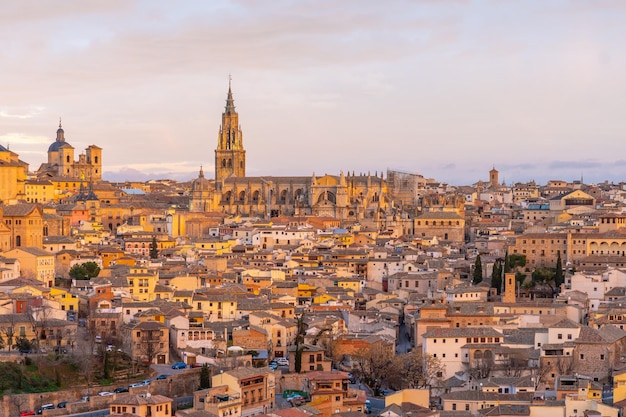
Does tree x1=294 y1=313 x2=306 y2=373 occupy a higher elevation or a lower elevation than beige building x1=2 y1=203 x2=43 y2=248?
lower

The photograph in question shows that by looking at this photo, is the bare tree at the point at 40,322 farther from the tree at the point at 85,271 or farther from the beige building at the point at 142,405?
the tree at the point at 85,271

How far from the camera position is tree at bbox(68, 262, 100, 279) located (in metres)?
46.5

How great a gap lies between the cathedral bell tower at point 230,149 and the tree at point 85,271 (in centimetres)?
4073

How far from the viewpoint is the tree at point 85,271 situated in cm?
4650

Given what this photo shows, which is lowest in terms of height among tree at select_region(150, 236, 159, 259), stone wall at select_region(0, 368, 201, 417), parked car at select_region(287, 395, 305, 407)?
parked car at select_region(287, 395, 305, 407)

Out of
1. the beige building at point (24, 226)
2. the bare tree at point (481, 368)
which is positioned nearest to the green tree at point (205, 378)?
the bare tree at point (481, 368)

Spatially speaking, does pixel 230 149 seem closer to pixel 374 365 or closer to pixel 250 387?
pixel 374 365

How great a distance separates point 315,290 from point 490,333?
1114cm

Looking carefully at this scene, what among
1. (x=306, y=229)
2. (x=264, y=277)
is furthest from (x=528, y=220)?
(x=264, y=277)

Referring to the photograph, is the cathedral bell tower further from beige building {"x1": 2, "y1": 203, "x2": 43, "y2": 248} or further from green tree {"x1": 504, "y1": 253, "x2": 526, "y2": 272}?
green tree {"x1": 504, "y1": 253, "x2": 526, "y2": 272}

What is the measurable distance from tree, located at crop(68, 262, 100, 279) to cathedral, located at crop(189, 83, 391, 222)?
28.4 metres

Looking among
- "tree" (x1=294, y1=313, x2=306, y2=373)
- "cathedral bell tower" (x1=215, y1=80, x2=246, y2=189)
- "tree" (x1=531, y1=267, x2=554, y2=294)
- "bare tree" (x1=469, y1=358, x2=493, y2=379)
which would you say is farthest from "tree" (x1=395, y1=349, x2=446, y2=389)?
"cathedral bell tower" (x1=215, y1=80, x2=246, y2=189)

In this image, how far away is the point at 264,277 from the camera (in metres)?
47.2

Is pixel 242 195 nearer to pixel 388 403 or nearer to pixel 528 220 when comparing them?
pixel 528 220
